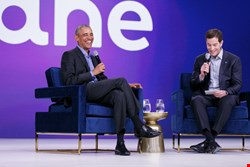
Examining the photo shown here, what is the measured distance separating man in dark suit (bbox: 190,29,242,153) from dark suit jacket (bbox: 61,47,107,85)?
1002 millimetres

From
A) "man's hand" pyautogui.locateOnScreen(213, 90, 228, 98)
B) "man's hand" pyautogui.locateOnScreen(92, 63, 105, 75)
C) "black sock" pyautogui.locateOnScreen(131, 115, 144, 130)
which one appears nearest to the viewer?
"black sock" pyautogui.locateOnScreen(131, 115, 144, 130)

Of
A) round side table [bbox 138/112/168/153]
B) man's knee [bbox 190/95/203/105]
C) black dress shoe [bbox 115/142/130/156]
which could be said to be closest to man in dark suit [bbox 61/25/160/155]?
black dress shoe [bbox 115/142/130/156]

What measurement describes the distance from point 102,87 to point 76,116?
0.34 metres

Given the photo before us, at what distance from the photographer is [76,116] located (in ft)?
13.9

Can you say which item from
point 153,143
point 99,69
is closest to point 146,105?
point 153,143

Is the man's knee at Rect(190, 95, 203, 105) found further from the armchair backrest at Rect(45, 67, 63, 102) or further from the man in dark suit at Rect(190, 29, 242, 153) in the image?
the armchair backrest at Rect(45, 67, 63, 102)

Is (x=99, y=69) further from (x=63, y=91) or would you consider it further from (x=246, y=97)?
(x=246, y=97)

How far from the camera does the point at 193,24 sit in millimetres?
8227

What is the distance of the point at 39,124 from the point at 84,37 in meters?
0.87

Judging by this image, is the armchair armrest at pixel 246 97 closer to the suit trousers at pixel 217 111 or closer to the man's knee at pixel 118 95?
the suit trousers at pixel 217 111

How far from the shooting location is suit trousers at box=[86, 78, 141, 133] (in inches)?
168

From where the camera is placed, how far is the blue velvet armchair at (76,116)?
13.9 ft

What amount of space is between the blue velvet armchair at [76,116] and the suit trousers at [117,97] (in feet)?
0.28

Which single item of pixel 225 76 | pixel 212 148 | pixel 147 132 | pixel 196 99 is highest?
pixel 225 76
